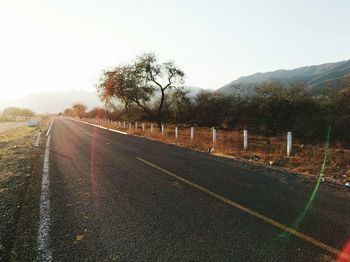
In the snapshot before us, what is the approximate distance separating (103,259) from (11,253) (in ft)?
4.16

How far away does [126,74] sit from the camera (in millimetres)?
39625

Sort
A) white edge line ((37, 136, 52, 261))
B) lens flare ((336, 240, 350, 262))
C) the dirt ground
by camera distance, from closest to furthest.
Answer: lens flare ((336, 240, 350, 262))
white edge line ((37, 136, 52, 261))
the dirt ground

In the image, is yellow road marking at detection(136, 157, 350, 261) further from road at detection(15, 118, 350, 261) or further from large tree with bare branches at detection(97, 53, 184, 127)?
large tree with bare branches at detection(97, 53, 184, 127)

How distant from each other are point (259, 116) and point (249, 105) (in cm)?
234

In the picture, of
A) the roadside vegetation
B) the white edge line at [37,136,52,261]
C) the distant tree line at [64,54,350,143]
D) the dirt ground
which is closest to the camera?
the white edge line at [37,136,52,261]

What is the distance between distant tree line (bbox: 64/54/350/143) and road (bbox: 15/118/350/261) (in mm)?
19068

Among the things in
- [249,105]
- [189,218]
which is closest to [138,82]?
[249,105]

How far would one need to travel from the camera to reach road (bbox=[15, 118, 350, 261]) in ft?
12.6

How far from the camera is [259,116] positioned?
31812 mm

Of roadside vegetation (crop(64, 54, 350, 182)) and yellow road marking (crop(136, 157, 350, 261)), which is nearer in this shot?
yellow road marking (crop(136, 157, 350, 261))

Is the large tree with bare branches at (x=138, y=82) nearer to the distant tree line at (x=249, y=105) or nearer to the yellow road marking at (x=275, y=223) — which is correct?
the distant tree line at (x=249, y=105)

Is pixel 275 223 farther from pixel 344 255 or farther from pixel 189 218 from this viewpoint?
pixel 189 218

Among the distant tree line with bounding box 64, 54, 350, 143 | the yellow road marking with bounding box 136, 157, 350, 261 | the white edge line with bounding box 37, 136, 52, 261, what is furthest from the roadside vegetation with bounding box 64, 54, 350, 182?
the white edge line with bounding box 37, 136, 52, 261

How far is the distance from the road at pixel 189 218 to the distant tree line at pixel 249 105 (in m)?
19.1
